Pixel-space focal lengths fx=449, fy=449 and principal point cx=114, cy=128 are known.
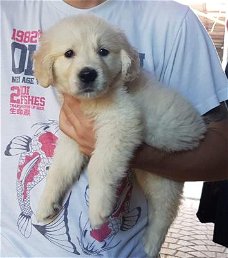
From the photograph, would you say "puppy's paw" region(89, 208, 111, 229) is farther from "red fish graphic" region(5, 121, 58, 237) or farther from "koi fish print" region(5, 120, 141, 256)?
"red fish graphic" region(5, 121, 58, 237)

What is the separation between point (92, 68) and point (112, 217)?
45cm

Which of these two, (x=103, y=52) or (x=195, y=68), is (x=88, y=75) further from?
(x=195, y=68)

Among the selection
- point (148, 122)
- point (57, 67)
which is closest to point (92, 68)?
point (57, 67)

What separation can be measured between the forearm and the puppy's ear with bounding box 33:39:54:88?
0.33 m

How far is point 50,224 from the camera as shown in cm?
134

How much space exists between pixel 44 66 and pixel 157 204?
1.89 feet

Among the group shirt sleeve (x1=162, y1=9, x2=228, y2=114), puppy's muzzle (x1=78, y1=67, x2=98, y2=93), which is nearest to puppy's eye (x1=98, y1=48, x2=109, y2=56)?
puppy's muzzle (x1=78, y1=67, x2=98, y2=93)

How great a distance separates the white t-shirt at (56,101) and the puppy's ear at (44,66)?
0.40ft

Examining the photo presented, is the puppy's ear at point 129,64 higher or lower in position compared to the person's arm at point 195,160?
higher

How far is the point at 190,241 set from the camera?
175 inches

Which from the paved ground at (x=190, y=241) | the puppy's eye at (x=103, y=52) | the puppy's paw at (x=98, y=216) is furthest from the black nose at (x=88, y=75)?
the paved ground at (x=190, y=241)

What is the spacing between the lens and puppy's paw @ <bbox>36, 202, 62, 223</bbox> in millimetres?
1336

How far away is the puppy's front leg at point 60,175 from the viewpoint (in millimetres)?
1354

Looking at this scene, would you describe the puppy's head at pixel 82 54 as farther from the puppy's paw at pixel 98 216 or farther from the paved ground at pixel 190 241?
the paved ground at pixel 190 241
